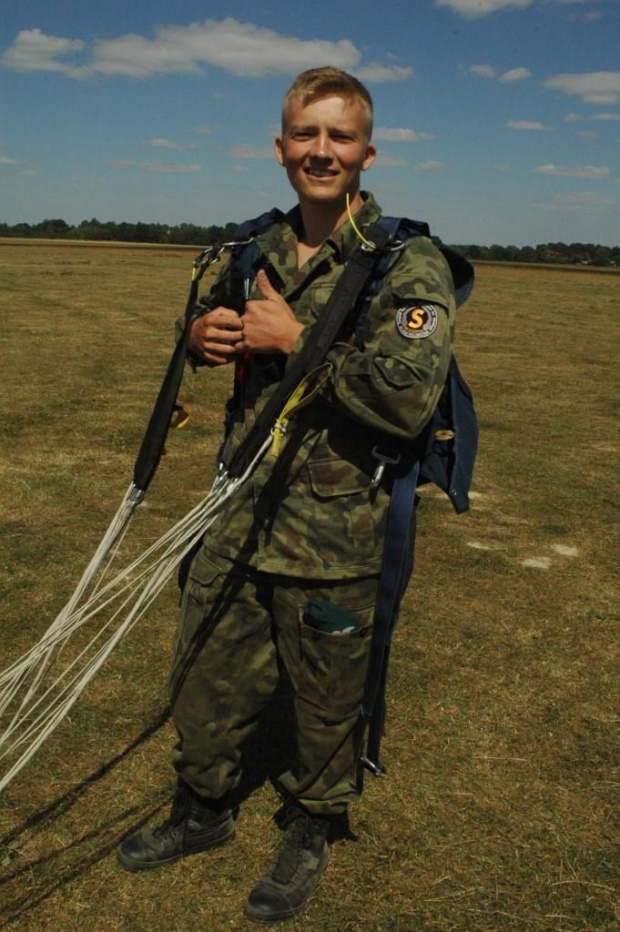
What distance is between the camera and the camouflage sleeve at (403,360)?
2.55m

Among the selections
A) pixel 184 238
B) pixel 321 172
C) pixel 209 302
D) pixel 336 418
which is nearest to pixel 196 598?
pixel 336 418

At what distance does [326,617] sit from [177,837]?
1.04m

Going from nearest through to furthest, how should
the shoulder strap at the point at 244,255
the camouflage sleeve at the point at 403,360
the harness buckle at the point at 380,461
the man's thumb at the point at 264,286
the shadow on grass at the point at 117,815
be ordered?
the camouflage sleeve at the point at 403,360 → the man's thumb at the point at 264,286 → the harness buckle at the point at 380,461 → the shoulder strap at the point at 244,255 → the shadow on grass at the point at 117,815

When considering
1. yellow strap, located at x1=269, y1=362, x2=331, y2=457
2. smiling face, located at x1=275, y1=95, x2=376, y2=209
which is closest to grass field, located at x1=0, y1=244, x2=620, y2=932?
yellow strap, located at x1=269, y1=362, x2=331, y2=457

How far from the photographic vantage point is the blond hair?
106 inches

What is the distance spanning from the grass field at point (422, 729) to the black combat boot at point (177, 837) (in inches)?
2.0

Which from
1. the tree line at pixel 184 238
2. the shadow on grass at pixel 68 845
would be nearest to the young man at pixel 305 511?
the shadow on grass at pixel 68 845

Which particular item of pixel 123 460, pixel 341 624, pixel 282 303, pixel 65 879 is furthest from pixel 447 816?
pixel 123 460

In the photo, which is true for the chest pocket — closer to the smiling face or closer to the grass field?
the smiling face

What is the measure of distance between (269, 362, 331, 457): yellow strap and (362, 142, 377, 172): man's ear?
2.26 feet

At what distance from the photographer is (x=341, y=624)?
2873 mm

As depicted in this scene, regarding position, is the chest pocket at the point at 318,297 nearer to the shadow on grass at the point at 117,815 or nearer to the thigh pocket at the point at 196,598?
the thigh pocket at the point at 196,598

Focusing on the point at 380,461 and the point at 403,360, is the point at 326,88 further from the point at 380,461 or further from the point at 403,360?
the point at 380,461

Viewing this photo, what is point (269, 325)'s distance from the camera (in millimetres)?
2637
